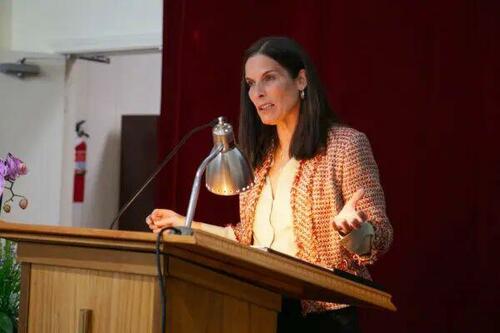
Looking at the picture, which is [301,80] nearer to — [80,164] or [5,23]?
[5,23]

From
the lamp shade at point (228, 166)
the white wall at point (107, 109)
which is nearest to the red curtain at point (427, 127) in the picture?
the lamp shade at point (228, 166)

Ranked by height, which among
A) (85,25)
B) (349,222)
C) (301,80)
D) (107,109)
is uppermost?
(85,25)

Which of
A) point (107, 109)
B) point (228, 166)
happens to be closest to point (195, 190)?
point (228, 166)

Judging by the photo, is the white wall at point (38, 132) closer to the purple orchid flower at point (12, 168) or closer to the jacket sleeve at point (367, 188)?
the purple orchid flower at point (12, 168)

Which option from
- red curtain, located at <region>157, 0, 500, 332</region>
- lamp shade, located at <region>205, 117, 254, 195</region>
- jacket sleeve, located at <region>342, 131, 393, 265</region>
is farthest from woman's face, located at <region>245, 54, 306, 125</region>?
red curtain, located at <region>157, 0, 500, 332</region>

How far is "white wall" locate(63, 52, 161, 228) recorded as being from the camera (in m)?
6.34

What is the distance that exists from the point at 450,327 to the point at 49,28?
3478 millimetres

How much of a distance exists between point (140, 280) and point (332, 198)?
2.17ft

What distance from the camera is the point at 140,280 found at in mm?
1271

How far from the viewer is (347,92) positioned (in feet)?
10.2

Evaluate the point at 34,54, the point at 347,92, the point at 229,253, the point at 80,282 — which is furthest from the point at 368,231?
the point at 34,54

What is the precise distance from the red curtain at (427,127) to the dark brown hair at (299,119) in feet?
3.20

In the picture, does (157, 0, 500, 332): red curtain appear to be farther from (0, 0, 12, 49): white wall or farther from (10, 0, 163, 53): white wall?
(0, 0, 12, 49): white wall

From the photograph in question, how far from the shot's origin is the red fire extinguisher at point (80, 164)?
623 cm
